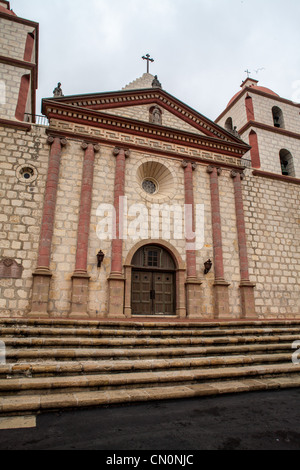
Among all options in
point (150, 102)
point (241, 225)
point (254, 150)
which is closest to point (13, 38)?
→ point (150, 102)

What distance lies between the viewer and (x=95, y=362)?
5.66m

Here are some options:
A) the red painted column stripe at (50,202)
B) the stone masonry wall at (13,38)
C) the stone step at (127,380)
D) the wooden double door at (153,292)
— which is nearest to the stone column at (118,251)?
the wooden double door at (153,292)

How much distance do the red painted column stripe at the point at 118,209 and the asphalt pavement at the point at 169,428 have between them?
7032mm

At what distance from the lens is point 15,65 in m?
12.3

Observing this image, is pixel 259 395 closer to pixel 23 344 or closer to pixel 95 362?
pixel 95 362

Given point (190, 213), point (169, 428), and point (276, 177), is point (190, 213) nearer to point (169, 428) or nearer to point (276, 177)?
point (276, 177)

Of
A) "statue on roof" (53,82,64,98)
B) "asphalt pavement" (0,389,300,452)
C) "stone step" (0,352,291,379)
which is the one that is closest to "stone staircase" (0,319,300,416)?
"stone step" (0,352,291,379)

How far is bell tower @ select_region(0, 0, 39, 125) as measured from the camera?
1162 centimetres

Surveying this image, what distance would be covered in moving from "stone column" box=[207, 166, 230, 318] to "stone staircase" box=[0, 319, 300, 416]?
355cm

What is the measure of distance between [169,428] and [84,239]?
27.4 feet

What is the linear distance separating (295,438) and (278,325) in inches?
281

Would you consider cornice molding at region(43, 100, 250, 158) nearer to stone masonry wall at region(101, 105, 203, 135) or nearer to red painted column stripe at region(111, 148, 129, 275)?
stone masonry wall at region(101, 105, 203, 135)

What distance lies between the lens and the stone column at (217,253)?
12109 millimetres
